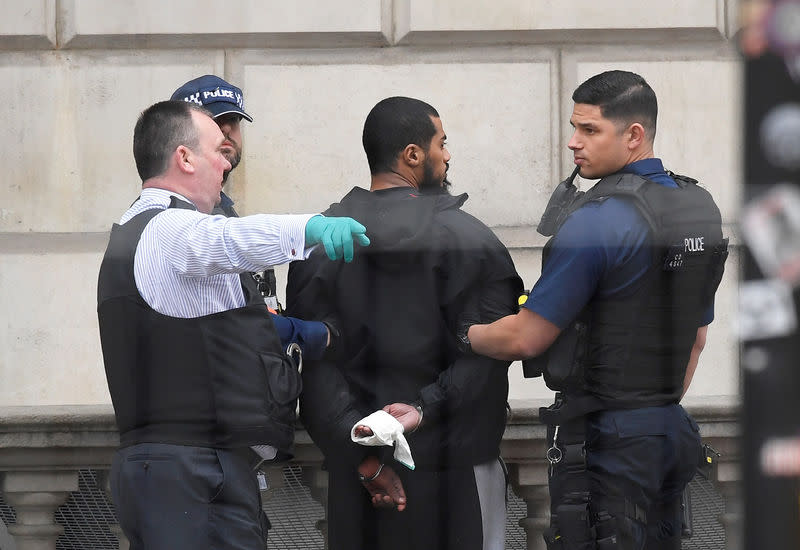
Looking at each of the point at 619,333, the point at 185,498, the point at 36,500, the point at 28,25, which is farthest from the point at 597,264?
the point at 28,25

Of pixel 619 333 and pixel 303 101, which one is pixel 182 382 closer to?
pixel 619 333

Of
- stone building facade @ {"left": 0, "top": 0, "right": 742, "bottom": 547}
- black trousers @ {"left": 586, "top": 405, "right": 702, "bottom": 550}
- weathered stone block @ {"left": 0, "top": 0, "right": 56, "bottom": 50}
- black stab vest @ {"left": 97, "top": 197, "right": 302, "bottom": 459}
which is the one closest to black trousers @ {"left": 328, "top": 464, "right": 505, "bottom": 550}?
black trousers @ {"left": 586, "top": 405, "right": 702, "bottom": 550}

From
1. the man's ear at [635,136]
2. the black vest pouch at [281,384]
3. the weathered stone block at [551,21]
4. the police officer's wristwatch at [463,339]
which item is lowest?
the black vest pouch at [281,384]

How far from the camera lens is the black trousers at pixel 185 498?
2410mm

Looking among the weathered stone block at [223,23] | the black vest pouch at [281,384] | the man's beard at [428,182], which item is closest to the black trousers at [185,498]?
the black vest pouch at [281,384]

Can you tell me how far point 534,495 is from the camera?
10.0 ft

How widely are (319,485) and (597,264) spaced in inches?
34.6

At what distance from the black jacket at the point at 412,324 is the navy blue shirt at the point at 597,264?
193 millimetres

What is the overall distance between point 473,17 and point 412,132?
7.20 ft

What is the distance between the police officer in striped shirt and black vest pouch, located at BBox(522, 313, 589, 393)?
522 mm

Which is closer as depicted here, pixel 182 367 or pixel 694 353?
pixel 182 367

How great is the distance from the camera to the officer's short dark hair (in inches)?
113

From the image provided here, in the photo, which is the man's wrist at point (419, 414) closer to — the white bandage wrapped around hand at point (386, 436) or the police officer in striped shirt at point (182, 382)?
the white bandage wrapped around hand at point (386, 436)

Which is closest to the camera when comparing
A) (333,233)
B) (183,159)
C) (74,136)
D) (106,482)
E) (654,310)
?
(333,233)
